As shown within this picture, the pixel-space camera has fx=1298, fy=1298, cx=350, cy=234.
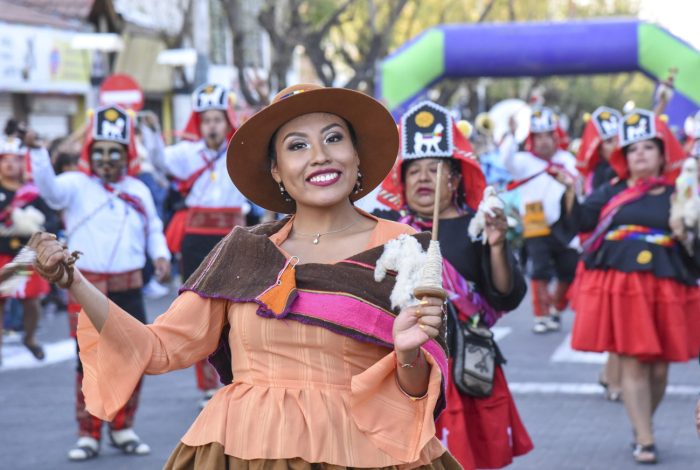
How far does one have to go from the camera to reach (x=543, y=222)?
12984mm

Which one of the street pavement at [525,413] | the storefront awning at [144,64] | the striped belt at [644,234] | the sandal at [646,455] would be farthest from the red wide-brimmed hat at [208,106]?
the storefront awning at [144,64]

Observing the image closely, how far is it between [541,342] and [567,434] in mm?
4125

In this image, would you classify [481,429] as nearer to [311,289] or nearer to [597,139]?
[311,289]

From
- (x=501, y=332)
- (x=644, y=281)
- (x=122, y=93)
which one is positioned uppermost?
(x=122, y=93)

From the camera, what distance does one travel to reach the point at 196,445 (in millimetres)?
3838

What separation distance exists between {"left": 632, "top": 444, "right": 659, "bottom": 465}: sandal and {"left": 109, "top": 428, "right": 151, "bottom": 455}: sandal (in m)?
3.02

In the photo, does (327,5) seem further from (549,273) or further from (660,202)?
(660,202)

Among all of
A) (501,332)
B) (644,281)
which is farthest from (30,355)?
(644,281)

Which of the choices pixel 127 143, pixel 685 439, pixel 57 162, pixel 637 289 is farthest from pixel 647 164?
pixel 57 162

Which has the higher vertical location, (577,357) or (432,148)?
(432,148)

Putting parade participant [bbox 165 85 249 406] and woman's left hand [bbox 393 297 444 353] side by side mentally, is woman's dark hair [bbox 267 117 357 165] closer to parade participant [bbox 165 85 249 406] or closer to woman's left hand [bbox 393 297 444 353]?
woman's left hand [bbox 393 297 444 353]

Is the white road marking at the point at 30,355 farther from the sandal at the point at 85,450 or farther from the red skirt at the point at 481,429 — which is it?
the red skirt at the point at 481,429

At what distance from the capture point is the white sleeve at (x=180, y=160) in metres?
10.1

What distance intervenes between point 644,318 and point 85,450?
3534mm
